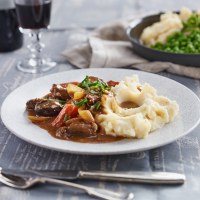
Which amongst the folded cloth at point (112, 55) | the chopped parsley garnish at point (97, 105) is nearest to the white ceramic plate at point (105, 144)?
the chopped parsley garnish at point (97, 105)

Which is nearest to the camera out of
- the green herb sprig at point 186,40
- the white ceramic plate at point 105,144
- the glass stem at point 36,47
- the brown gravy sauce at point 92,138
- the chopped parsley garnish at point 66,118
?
the white ceramic plate at point 105,144

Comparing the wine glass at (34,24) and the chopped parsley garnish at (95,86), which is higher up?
the chopped parsley garnish at (95,86)

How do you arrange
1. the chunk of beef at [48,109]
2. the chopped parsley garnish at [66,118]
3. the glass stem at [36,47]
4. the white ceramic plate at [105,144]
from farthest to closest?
the glass stem at [36,47] → the chunk of beef at [48,109] → the chopped parsley garnish at [66,118] → the white ceramic plate at [105,144]

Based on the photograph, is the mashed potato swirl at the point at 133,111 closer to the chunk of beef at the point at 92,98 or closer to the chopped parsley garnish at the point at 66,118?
the chunk of beef at the point at 92,98

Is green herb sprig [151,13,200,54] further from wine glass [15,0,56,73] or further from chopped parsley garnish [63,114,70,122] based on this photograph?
chopped parsley garnish [63,114,70,122]

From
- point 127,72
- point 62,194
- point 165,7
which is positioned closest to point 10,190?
point 62,194

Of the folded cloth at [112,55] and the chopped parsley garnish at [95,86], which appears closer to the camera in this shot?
the chopped parsley garnish at [95,86]

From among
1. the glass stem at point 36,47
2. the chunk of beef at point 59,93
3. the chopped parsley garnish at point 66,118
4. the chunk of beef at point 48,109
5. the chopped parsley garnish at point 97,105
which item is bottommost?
the glass stem at point 36,47

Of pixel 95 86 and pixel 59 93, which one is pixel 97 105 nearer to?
pixel 95 86

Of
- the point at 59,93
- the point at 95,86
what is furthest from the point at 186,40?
the point at 59,93
